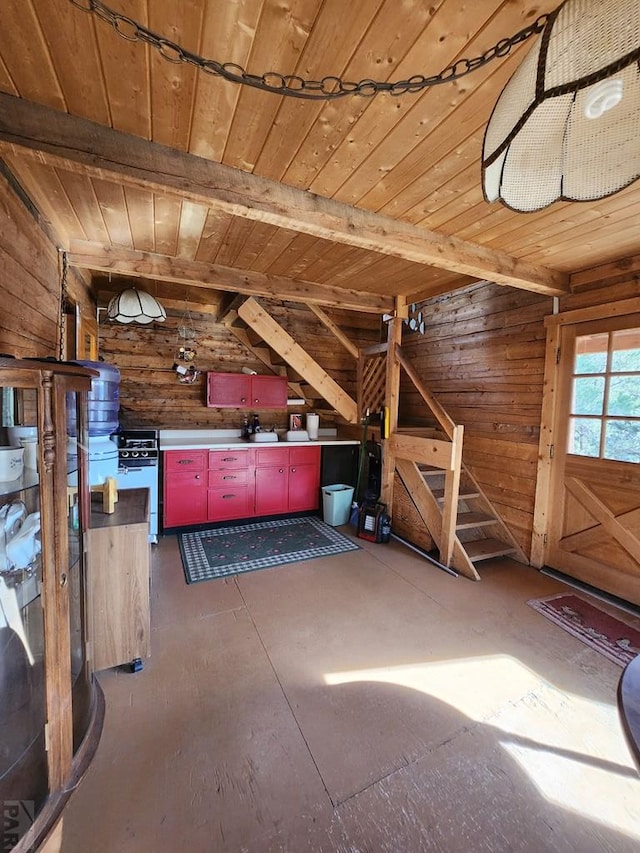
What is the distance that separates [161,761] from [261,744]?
41 centimetres

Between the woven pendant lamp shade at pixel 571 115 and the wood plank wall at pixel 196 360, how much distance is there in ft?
12.9

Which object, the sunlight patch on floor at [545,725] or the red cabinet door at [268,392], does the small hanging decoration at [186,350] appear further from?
the sunlight patch on floor at [545,725]

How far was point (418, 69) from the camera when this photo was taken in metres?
1.14

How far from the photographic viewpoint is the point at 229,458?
3.99m

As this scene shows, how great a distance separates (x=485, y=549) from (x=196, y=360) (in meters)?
3.86

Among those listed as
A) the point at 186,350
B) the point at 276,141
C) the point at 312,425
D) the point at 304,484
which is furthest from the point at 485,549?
the point at 186,350

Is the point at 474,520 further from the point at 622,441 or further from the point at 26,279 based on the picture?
the point at 26,279

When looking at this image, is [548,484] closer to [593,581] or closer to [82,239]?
[593,581]

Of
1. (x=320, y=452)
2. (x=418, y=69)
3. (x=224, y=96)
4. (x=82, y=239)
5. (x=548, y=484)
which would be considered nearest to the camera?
(x=418, y=69)

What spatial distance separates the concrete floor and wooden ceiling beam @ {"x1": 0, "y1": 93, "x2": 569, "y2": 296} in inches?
95.9

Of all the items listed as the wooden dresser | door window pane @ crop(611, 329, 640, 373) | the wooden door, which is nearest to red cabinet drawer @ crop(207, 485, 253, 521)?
the wooden dresser

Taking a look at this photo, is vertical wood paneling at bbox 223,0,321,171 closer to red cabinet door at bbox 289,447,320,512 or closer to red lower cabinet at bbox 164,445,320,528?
red lower cabinet at bbox 164,445,320,528

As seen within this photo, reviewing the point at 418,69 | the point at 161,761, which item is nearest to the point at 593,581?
the point at 161,761

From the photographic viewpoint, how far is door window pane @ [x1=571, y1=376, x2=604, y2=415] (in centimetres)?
277
